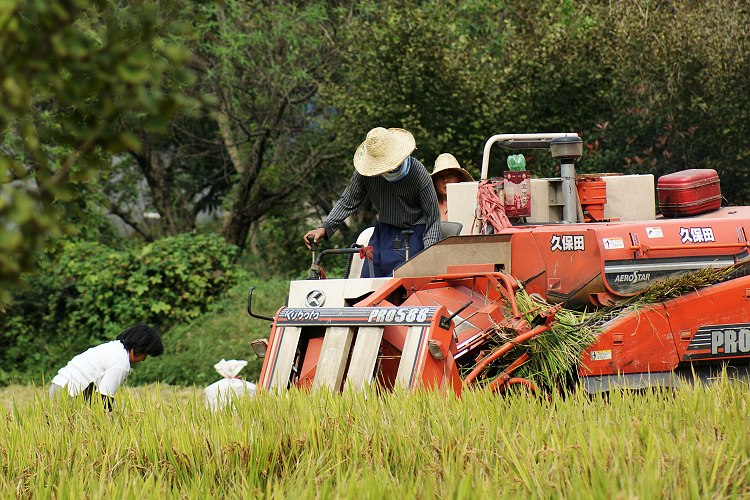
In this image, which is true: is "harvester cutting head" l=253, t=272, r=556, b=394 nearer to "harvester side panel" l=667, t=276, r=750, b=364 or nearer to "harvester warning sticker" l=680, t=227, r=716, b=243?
"harvester side panel" l=667, t=276, r=750, b=364

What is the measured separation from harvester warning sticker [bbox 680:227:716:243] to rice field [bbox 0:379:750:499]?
6.58ft

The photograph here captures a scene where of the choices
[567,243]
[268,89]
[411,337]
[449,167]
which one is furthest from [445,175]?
[268,89]

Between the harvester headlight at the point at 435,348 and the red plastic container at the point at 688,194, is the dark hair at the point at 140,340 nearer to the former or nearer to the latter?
the harvester headlight at the point at 435,348

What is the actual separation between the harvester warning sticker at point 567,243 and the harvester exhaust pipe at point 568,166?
32.3 inches

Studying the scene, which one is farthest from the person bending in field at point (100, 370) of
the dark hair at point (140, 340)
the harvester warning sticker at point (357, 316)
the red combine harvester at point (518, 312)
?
the harvester warning sticker at point (357, 316)

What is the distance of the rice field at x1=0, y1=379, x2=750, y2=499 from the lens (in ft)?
13.8

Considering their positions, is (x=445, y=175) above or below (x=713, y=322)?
above

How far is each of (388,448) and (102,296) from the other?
1116 centimetres

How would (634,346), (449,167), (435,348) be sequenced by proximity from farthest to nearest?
(449,167) → (634,346) → (435,348)

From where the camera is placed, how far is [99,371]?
7.57 m

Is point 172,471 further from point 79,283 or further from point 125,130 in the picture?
point 79,283

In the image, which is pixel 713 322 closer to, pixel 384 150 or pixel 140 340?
pixel 384 150

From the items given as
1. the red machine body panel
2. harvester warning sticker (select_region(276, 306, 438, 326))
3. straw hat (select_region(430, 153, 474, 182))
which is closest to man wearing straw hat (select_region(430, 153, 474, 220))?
straw hat (select_region(430, 153, 474, 182))

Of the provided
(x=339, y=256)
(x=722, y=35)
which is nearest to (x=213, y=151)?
(x=339, y=256)
